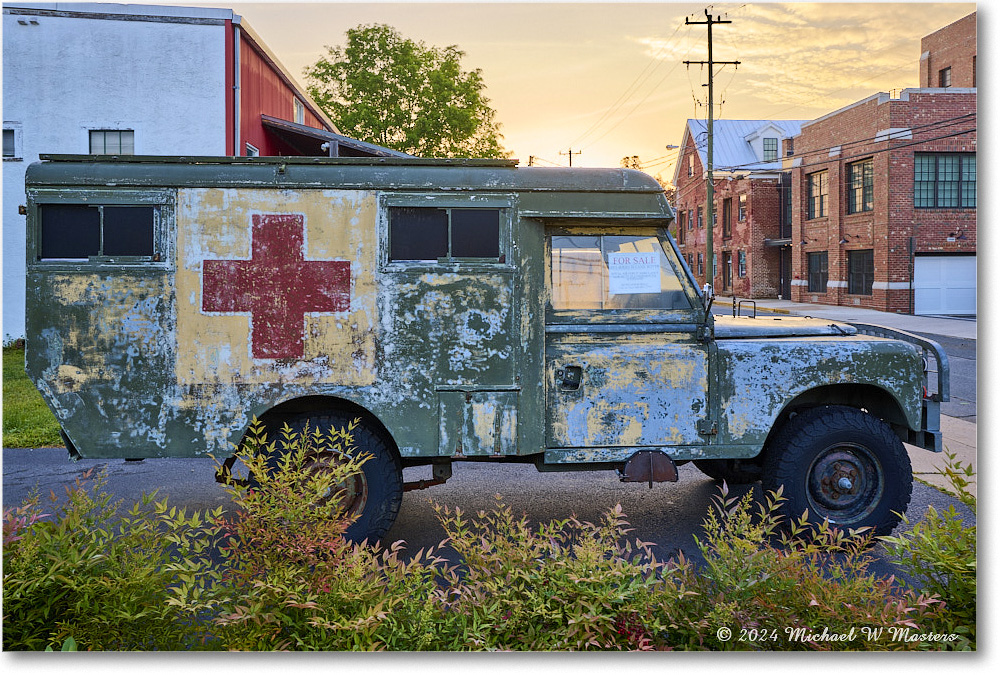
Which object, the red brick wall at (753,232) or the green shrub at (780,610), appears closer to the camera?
the green shrub at (780,610)

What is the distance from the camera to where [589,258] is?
4.31 m

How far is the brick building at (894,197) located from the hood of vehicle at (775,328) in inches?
539

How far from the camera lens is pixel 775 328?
4707mm

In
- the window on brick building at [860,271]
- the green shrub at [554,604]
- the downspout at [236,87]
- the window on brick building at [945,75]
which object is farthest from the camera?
the window on brick building at [860,271]

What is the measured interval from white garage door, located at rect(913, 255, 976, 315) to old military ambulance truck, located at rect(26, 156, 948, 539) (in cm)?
1607

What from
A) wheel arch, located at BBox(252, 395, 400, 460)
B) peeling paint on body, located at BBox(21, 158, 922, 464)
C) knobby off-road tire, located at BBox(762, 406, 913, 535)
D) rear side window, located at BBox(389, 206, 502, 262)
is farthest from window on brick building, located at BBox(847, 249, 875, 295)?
wheel arch, located at BBox(252, 395, 400, 460)

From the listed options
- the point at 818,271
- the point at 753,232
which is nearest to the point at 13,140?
the point at 818,271

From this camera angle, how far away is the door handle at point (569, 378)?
4.20 meters

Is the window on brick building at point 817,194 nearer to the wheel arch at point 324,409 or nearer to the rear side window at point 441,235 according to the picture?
the rear side window at point 441,235

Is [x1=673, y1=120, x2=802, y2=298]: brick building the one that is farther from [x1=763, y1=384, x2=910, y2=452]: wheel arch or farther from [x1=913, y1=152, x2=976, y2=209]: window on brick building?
[x1=763, y1=384, x2=910, y2=452]: wheel arch

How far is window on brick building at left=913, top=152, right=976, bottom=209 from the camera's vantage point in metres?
19.6

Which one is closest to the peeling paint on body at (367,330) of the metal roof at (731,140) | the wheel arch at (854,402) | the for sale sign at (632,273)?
the for sale sign at (632,273)

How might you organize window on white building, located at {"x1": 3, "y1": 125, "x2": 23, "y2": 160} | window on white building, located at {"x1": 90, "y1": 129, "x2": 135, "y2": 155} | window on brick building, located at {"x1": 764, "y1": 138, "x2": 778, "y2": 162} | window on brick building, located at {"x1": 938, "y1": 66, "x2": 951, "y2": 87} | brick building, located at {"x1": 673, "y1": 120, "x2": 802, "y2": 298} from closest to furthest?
1. window on white building, located at {"x1": 3, "y1": 125, "x2": 23, "y2": 160}
2. window on white building, located at {"x1": 90, "y1": 129, "x2": 135, "y2": 155}
3. window on brick building, located at {"x1": 938, "y1": 66, "x2": 951, "y2": 87}
4. brick building, located at {"x1": 673, "y1": 120, "x2": 802, "y2": 298}
5. window on brick building, located at {"x1": 764, "y1": 138, "x2": 778, "y2": 162}

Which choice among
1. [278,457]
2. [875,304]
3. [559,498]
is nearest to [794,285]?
[875,304]
